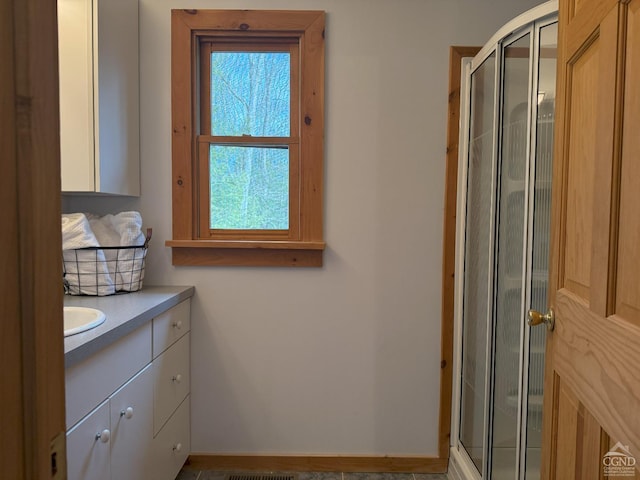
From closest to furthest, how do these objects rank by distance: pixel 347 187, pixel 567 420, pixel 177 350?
1. pixel 567 420
2. pixel 177 350
3. pixel 347 187

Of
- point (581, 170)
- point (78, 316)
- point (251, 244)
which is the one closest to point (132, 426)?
point (78, 316)

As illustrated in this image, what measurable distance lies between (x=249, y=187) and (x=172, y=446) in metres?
1.15

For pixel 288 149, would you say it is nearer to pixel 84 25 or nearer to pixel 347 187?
pixel 347 187

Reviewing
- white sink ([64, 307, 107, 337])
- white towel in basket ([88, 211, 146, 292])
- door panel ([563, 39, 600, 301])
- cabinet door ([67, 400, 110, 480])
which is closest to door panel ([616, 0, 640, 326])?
door panel ([563, 39, 600, 301])

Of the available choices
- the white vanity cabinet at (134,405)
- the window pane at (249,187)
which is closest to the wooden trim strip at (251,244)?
the window pane at (249,187)

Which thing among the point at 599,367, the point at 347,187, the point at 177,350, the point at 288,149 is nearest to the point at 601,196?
the point at 599,367

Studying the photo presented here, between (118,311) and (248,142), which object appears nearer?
(118,311)

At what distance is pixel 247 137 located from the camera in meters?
1.83

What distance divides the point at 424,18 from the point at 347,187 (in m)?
0.81

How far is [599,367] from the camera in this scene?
70 centimetres

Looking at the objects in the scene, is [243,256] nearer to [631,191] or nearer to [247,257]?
[247,257]

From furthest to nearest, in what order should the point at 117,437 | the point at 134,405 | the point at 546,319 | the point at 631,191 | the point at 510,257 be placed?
the point at 510,257 → the point at 134,405 → the point at 117,437 → the point at 546,319 → the point at 631,191

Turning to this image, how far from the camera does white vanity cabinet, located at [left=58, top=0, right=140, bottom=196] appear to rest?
55.0 inches

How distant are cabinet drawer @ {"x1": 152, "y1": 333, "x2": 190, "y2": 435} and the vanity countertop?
0.66 feet
